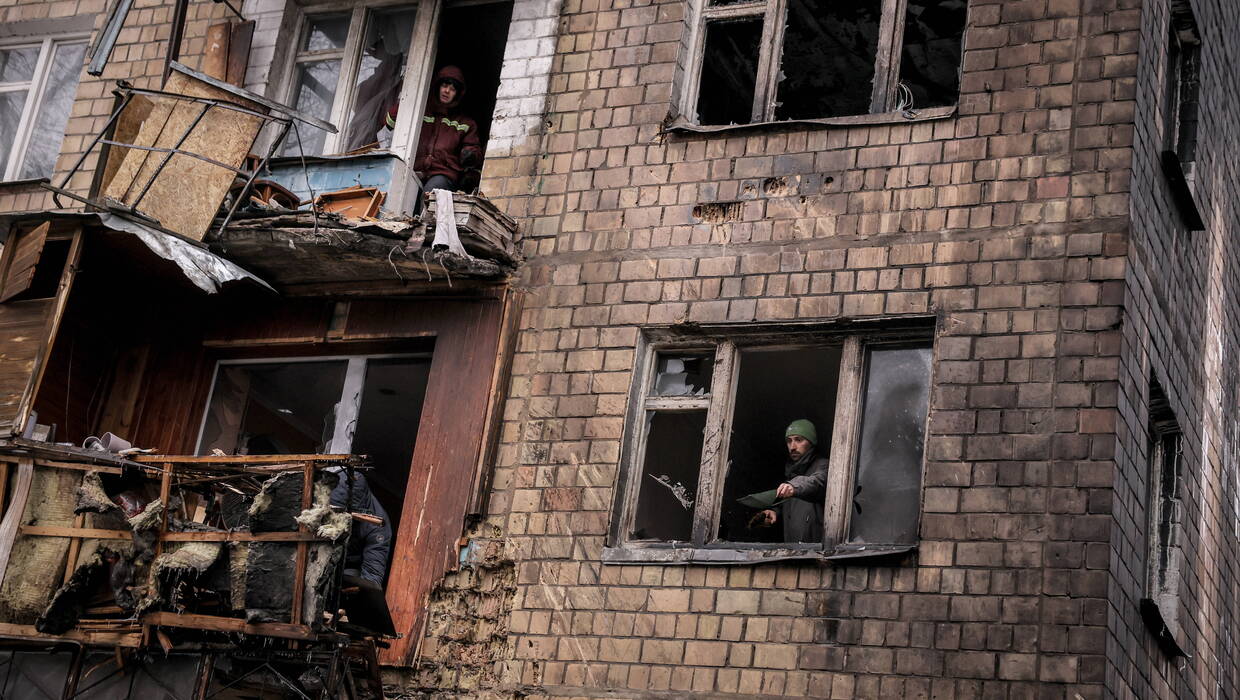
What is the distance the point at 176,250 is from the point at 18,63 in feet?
18.0

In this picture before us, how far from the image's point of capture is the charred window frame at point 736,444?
995cm

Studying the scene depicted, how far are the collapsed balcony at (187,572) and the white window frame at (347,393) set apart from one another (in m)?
1.63

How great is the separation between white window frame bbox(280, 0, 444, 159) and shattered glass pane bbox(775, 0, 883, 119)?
10.3 ft

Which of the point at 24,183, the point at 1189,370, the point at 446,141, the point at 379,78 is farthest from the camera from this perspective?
the point at 24,183

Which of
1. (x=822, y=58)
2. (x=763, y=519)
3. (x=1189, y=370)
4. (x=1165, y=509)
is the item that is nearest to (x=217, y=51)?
(x=822, y=58)

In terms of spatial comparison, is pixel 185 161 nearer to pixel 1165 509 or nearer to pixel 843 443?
pixel 843 443

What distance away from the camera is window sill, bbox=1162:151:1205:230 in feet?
35.6

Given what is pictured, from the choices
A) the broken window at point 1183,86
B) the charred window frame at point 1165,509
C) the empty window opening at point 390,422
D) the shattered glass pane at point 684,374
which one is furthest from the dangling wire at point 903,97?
the empty window opening at point 390,422

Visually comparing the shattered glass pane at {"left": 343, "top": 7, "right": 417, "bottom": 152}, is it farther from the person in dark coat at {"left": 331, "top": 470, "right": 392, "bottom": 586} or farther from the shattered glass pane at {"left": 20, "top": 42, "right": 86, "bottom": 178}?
the person in dark coat at {"left": 331, "top": 470, "right": 392, "bottom": 586}

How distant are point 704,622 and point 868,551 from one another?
3.78 ft

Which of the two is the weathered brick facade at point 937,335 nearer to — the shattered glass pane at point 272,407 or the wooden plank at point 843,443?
the wooden plank at point 843,443

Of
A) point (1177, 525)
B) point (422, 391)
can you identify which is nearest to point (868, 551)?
point (1177, 525)

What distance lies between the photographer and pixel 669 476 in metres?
10.7

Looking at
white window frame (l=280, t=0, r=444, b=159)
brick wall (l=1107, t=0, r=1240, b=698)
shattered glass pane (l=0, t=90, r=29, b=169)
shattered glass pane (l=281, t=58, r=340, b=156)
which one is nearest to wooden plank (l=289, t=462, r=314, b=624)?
white window frame (l=280, t=0, r=444, b=159)
